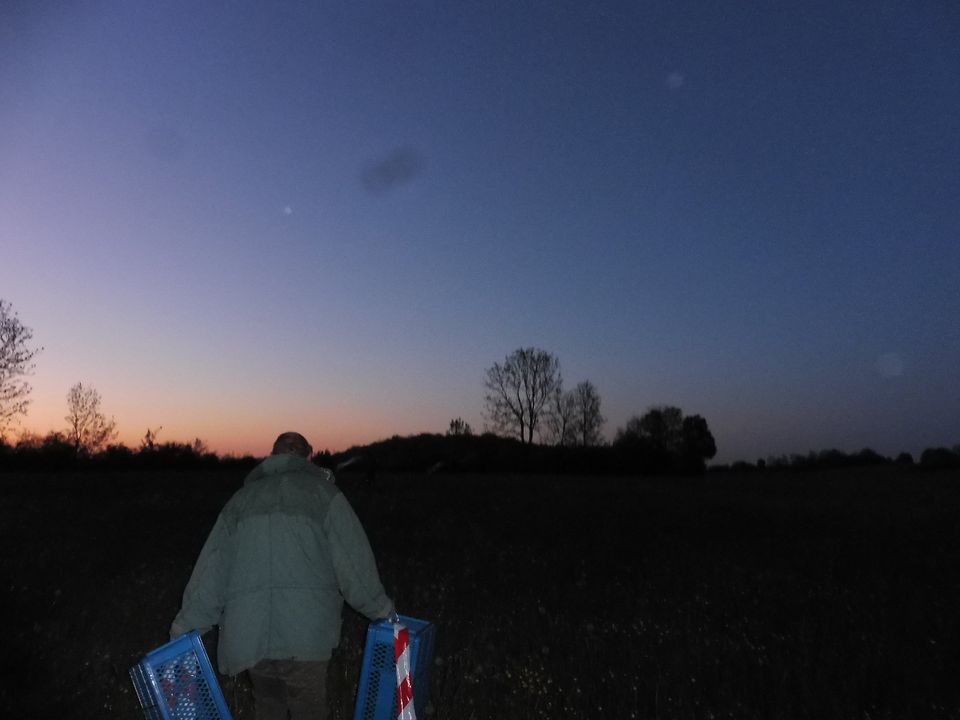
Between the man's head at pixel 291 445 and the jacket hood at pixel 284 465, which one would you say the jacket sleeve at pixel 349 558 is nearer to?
the jacket hood at pixel 284 465

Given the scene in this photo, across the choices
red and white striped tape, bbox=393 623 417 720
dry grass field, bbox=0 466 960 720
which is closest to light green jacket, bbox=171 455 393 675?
red and white striped tape, bbox=393 623 417 720

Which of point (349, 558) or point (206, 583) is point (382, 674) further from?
point (206, 583)

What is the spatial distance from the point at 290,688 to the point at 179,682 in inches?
26.3

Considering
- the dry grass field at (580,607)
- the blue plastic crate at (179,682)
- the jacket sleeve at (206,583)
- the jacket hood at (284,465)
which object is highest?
the jacket hood at (284,465)

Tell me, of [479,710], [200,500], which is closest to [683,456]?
[200,500]

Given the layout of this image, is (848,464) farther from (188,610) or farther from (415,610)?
(188,610)

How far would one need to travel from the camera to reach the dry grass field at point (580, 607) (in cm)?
755

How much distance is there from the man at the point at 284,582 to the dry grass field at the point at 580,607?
297cm

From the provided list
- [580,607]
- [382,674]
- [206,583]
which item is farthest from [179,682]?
[580,607]

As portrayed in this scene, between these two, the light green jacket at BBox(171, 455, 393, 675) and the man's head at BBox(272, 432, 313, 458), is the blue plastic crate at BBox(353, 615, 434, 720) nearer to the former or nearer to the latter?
the light green jacket at BBox(171, 455, 393, 675)

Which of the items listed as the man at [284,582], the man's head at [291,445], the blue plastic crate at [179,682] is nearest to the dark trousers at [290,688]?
the man at [284,582]

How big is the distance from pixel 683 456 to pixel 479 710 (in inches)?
2098

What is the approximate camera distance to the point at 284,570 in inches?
170

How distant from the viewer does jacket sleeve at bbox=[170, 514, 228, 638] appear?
4.51 meters
